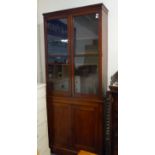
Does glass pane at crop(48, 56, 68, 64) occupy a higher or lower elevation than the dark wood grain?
higher

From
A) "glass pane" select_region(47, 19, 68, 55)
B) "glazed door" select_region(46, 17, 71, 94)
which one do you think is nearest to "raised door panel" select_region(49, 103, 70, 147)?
"glazed door" select_region(46, 17, 71, 94)

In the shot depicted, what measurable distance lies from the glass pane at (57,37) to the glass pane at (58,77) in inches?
8.9

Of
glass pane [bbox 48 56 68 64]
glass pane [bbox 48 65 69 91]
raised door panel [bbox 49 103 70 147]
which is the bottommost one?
raised door panel [bbox 49 103 70 147]

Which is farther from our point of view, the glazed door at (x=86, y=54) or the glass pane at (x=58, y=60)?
the glass pane at (x=58, y=60)

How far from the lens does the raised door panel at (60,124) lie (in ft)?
8.52

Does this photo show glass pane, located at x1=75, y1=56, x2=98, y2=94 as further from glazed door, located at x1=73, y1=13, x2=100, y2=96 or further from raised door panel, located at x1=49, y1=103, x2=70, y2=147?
raised door panel, located at x1=49, y1=103, x2=70, y2=147

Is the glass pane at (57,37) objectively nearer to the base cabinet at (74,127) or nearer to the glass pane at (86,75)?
the glass pane at (86,75)

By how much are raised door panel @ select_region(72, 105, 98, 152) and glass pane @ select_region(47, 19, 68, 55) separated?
0.87 meters

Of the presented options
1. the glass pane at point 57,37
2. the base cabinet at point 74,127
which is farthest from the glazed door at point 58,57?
the base cabinet at point 74,127

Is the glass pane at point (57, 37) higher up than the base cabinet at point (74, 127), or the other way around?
the glass pane at point (57, 37)

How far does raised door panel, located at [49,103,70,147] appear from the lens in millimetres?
2596
